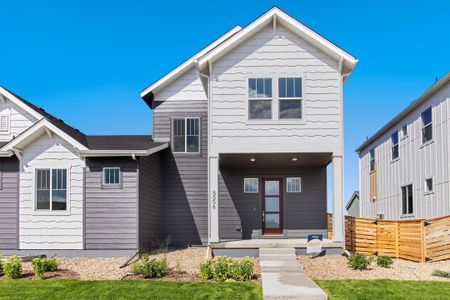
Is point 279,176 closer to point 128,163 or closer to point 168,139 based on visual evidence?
point 168,139

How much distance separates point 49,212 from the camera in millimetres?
15828

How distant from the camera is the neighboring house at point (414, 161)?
56.5ft

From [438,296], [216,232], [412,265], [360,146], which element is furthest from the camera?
[360,146]

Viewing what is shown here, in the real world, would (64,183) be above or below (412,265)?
above

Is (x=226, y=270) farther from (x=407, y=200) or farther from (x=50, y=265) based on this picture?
(x=407, y=200)

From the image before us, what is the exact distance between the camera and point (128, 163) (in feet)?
52.3

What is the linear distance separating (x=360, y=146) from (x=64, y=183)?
20.0 m

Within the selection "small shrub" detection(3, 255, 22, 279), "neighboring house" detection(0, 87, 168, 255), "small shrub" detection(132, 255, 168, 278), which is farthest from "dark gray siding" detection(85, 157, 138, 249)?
"small shrub" detection(132, 255, 168, 278)

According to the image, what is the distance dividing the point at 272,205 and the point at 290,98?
212 inches

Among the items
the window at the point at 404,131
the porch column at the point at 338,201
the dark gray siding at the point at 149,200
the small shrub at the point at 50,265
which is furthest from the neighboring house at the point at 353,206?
the small shrub at the point at 50,265

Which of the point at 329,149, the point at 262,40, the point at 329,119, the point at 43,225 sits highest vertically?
the point at 262,40

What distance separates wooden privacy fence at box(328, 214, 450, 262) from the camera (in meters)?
14.2

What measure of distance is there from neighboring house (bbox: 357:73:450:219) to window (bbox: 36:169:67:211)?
1307cm

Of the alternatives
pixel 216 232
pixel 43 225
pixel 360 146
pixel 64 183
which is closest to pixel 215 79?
pixel 216 232
